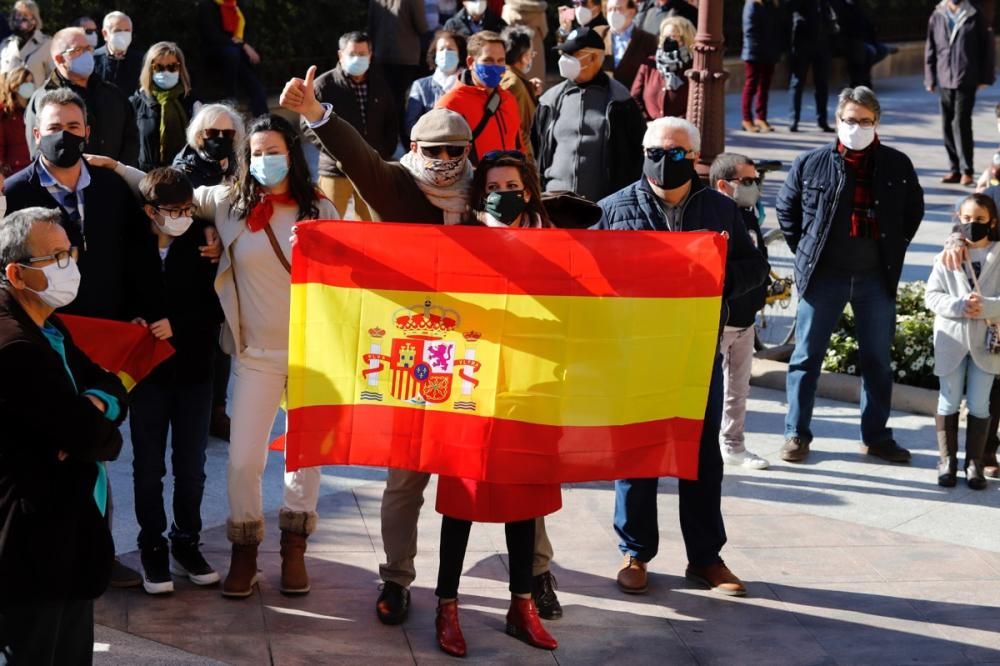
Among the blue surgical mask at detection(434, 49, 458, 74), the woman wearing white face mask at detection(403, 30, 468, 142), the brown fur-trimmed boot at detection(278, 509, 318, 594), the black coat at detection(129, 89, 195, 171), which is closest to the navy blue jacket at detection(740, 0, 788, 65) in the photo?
the woman wearing white face mask at detection(403, 30, 468, 142)

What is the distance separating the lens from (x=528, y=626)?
246 inches

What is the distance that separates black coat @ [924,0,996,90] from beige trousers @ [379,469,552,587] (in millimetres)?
11627

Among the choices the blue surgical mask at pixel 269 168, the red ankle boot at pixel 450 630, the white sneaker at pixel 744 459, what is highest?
the blue surgical mask at pixel 269 168

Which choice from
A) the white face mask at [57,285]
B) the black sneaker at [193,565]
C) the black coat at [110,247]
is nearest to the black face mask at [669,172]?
the black coat at [110,247]

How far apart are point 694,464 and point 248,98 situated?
11199mm

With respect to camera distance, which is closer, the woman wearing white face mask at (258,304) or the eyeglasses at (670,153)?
the woman wearing white face mask at (258,304)

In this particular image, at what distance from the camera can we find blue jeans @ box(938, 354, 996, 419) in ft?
27.4

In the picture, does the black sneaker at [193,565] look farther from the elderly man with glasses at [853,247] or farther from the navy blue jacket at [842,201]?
the navy blue jacket at [842,201]

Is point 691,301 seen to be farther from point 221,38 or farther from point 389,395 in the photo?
point 221,38

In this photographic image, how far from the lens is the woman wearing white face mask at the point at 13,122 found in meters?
10.8

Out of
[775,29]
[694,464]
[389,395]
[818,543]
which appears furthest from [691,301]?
[775,29]

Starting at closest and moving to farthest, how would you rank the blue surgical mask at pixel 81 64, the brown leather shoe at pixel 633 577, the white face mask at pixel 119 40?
the brown leather shoe at pixel 633 577, the blue surgical mask at pixel 81 64, the white face mask at pixel 119 40

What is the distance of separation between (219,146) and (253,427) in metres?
1.49

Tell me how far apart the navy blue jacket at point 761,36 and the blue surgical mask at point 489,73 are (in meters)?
9.50
